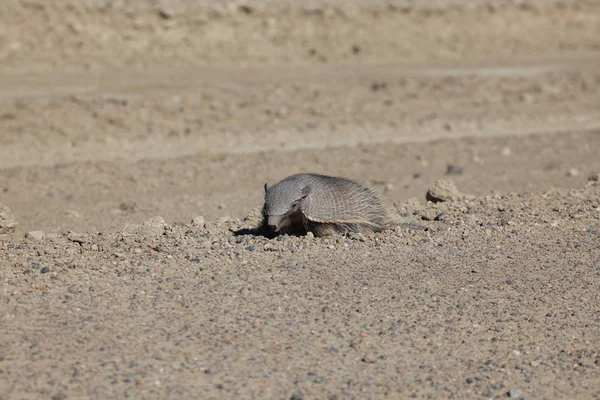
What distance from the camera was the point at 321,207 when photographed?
663 cm

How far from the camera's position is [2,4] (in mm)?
16125

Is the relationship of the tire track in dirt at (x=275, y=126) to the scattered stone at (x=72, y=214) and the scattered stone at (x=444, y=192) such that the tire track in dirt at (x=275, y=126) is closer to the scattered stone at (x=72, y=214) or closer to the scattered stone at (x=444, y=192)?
the scattered stone at (x=72, y=214)

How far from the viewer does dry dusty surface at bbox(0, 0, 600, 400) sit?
4992 millimetres

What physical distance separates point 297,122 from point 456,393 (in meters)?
9.43

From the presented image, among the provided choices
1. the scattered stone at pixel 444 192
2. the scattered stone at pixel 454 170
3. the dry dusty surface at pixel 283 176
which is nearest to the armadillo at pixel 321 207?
the dry dusty surface at pixel 283 176

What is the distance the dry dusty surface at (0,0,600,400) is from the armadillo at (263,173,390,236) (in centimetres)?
13

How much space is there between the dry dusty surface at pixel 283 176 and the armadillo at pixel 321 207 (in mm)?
127

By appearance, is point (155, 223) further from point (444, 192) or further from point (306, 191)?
point (444, 192)

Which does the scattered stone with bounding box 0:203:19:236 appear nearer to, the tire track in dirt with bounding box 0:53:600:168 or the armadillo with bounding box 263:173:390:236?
the armadillo with bounding box 263:173:390:236

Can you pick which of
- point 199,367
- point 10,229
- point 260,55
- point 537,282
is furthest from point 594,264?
point 260,55

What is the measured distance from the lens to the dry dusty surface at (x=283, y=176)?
4.99 m

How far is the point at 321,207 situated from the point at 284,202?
0.35 meters

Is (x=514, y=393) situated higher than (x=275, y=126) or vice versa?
(x=514, y=393)

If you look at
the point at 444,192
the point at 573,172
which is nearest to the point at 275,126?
the point at 573,172
